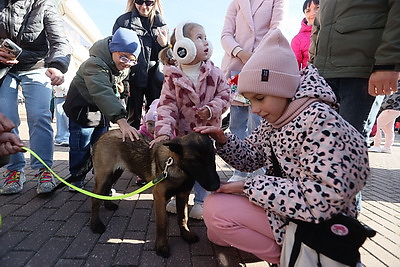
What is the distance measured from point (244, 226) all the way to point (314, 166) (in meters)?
0.70

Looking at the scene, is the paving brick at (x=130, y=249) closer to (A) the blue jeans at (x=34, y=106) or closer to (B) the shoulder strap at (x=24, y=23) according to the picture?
(A) the blue jeans at (x=34, y=106)

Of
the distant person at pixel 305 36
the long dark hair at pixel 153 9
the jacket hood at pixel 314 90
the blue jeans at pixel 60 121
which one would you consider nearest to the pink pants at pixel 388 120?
the distant person at pixel 305 36

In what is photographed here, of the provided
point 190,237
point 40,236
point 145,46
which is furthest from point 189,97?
point 145,46

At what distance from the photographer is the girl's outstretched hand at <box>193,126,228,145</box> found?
2172mm

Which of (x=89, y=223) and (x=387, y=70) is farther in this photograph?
(x=89, y=223)

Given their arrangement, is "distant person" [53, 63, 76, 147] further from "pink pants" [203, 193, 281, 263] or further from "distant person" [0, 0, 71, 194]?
"pink pants" [203, 193, 281, 263]

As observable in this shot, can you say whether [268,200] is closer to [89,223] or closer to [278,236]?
[278,236]

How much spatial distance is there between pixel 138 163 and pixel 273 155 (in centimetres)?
142

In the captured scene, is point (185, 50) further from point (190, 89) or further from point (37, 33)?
point (37, 33)

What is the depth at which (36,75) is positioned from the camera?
11.3 ft

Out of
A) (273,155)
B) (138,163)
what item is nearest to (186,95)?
(138,163)

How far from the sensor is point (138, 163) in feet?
9.01

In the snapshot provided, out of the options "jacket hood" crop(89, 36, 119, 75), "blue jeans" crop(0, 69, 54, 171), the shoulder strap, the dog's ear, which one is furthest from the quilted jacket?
the shoulder strap

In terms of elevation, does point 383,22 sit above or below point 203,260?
above
